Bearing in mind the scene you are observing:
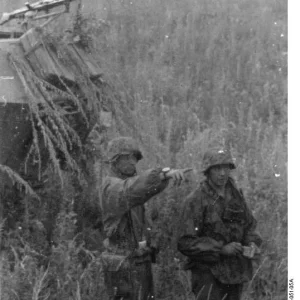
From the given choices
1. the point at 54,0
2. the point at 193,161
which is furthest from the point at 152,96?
the point at 54,0

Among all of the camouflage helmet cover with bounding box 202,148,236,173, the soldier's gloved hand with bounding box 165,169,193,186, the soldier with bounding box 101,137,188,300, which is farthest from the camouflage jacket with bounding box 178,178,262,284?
the soldier's gloved hand with bounding box 165,169,193,186

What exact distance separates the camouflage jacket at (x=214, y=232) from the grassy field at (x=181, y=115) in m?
0.09

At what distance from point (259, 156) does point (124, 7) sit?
1.30 m

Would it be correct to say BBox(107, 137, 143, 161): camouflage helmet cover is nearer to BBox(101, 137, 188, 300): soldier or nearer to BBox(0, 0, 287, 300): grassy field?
BBox(101, 137, 188, 300): soldier

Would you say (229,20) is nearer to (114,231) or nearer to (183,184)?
(183,184)

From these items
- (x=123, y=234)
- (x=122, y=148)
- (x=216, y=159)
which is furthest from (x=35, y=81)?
(x=216, y=159)

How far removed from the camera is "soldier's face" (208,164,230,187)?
4.85m

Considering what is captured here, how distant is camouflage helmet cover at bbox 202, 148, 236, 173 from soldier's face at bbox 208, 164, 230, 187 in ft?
Answer: 0.09

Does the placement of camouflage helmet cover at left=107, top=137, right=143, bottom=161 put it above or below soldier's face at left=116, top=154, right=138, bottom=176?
above

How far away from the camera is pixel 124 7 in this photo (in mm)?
5227

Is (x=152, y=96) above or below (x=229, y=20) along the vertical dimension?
below

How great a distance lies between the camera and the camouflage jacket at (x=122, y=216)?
15.3ft

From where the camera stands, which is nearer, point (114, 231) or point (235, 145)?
point (114, 231)
